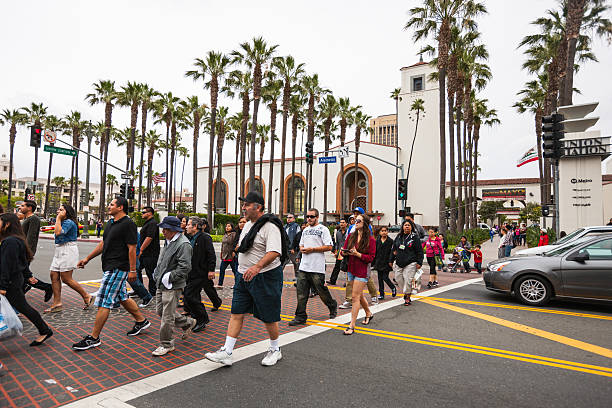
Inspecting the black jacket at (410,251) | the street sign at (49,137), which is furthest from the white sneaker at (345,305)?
the street sign at (49,137)

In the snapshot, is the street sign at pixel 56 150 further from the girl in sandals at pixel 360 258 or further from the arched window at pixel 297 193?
the arched window at pixel 297 193

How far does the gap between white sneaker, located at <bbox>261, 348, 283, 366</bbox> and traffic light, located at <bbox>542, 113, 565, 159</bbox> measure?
34.8ft

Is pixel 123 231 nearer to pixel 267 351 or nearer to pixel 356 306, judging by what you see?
pixel 267 351

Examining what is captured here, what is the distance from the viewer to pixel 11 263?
4.28m

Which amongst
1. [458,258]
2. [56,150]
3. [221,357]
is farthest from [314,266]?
Answer: [56,150]

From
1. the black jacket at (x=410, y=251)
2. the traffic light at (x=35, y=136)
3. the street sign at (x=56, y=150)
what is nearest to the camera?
the black jacket at (x=410, y=251)

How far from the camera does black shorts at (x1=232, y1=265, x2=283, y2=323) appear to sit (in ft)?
12.7

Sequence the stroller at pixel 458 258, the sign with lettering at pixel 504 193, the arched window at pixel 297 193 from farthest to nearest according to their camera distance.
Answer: the sign with lettering at pixel 504 193 < the arched window at pixel 297 193 < the stroller at pixel 458 258

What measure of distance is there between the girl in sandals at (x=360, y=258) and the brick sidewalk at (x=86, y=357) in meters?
0.99

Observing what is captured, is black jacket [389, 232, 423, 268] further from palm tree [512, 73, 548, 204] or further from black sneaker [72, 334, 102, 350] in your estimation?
palm tree [512, 73, 548, 204]

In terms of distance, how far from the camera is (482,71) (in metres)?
29.4

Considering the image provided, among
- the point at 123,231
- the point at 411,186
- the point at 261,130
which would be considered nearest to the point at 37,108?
the point at 261,130

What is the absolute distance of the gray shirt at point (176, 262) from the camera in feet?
14.2

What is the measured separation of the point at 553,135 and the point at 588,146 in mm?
7338
